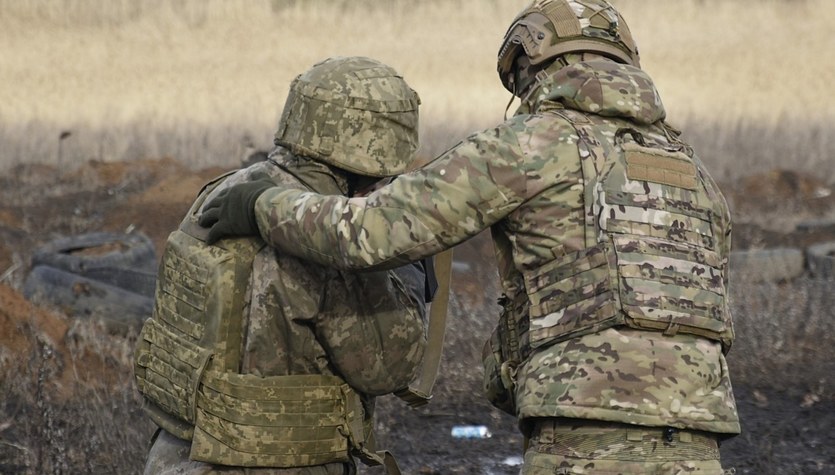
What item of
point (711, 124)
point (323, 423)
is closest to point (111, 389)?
point (323, 423)

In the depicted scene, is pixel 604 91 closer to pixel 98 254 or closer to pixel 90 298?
pixel 90 298

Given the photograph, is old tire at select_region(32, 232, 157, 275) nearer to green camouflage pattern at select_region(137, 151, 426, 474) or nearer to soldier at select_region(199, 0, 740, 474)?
green camouflage pattern at select_region(137, 151, 426, 474)

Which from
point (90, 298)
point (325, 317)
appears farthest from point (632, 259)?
point (90, 298)

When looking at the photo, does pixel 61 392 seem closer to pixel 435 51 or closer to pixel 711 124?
pixel 711 124

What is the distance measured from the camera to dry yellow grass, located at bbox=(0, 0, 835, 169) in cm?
2195

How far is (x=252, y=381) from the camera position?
3.62m

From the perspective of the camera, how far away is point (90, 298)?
9656 mm

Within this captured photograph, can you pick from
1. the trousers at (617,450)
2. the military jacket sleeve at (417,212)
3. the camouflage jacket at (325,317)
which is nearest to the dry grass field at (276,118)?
the camouflage jacket at (325,317)

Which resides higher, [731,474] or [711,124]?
[711,124]

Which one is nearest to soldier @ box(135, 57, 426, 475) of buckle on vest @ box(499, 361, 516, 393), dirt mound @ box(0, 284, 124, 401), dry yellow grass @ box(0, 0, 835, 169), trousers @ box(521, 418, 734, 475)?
buckle on vest @ box(499, 361, 516, 393)

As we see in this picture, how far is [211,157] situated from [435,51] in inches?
318

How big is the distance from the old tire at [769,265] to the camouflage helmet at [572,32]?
8.54 m

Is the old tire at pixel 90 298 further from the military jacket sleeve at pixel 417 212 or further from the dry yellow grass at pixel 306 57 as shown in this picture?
the dry yellow grass at pixel 306 57

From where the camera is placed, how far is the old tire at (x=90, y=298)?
374 inches
